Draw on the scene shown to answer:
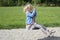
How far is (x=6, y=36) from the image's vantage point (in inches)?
353

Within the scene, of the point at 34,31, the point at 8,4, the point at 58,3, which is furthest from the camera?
the point at 58,3

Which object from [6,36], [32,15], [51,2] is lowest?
[51,2]

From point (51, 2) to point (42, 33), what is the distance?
52.7m

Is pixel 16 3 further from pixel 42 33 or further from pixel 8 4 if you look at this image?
pixel 42 33

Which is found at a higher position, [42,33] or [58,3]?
[42,33]


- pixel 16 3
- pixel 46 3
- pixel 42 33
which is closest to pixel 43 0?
pixel 46 3

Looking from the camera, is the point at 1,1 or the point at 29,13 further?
the point at 1,1

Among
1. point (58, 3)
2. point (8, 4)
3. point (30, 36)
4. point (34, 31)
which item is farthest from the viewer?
point (58, 3)

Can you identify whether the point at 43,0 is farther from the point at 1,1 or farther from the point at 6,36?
the point at 6,36

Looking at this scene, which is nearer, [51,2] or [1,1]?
[1,1]

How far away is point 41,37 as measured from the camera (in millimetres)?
8727

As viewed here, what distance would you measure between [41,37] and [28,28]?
0.64m

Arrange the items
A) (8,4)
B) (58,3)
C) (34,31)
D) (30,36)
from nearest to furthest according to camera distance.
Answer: (30,36) < (34,31) < (8,4) < (58,3)

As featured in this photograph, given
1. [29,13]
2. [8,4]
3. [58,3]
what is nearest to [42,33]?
[29,13]
